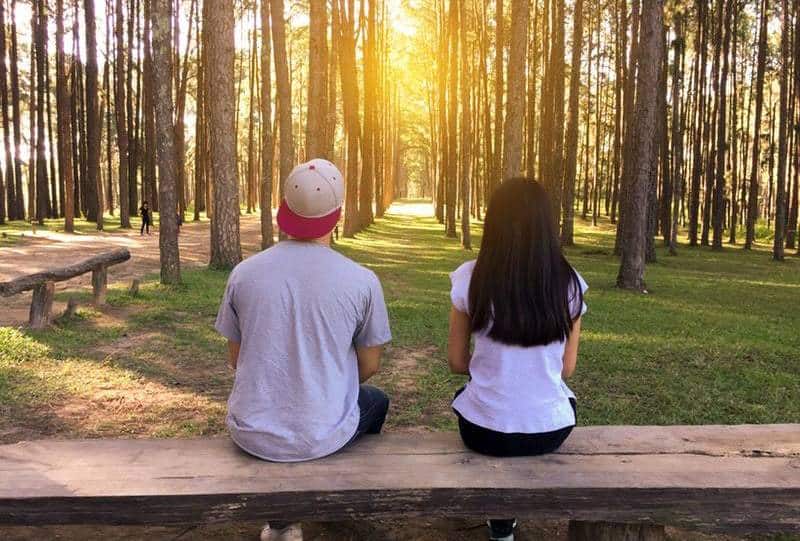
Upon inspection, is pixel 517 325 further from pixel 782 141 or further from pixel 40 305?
pixel 782 141

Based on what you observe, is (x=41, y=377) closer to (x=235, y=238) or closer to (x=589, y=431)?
(x=589, y=431)

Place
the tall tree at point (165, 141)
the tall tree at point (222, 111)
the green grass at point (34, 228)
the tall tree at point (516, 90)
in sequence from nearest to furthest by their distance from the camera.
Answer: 1. the tall tree at point (165, 141)
2. the tall tree at point (222, 111)
3. the tall tree at point (516, 90)
4. the green grass at point (34, 228)

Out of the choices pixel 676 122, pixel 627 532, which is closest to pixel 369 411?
pixel 627 532

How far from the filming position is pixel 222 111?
1432 centimetres

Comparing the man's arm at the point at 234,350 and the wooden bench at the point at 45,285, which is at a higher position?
the man's arm at the point at 234,350

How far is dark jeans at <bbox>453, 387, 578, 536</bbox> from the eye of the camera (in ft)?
10.2

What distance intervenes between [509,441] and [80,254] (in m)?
19.0

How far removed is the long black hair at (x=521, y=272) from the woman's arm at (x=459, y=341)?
139mm

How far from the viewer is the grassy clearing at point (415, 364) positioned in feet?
19.7

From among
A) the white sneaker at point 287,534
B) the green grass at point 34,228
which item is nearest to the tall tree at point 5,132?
the green grass at point 34,228

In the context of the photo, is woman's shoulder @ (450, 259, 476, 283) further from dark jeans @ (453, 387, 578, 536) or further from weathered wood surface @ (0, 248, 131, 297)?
weathered wood surface @ (0, 248, 131, 297)

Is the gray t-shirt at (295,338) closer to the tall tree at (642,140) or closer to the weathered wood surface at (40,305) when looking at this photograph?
the weathered wood surface at (40,305)

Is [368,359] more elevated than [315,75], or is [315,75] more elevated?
[315,75]

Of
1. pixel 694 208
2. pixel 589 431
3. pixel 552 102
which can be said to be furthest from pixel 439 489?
pixel 694 208
